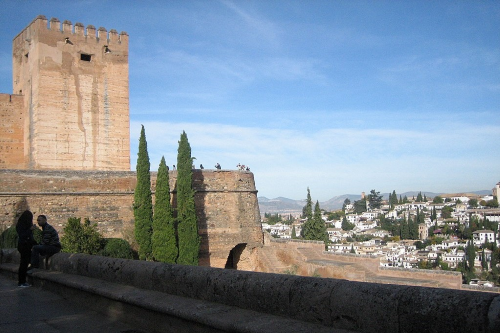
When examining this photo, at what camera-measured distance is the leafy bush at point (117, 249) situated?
722 inches

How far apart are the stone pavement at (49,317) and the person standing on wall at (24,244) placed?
0.78 metres

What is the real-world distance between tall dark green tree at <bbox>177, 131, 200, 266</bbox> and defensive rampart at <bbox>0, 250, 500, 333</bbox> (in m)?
15.9

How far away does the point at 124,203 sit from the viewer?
71.8ft

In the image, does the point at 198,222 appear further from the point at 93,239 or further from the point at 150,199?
the point at 93,239

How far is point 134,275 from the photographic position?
4.52m

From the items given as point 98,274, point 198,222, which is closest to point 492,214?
point 198,222

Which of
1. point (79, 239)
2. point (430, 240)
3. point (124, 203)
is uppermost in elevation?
point (124, 203)

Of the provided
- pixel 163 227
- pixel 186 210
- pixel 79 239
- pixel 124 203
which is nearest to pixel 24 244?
pixel 79 239

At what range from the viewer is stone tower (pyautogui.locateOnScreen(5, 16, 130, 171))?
23.2m

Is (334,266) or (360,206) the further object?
(360,206)

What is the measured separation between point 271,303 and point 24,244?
5.15 m

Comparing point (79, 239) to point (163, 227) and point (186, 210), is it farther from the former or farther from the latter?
point (186, 210)

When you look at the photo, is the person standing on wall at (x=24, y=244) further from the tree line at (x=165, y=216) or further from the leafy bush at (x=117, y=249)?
the tree line at (x=165, y=216)

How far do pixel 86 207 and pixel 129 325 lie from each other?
18.1 metres
